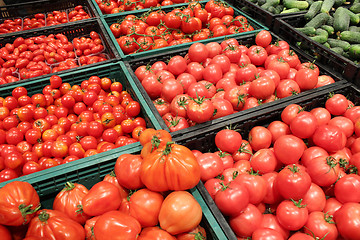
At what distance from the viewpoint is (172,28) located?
3.44m

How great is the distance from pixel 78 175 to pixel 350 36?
132 inches

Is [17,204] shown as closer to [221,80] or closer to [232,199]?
[232,199]

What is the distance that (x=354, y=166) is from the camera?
68.4 inches

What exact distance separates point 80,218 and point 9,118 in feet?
4.77

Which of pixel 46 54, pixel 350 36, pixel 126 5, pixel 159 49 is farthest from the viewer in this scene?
pixel 126 5

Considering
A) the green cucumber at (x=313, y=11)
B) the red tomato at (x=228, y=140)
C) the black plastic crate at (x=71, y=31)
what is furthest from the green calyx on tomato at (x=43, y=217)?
the green cucumber at (x=313, y=11)

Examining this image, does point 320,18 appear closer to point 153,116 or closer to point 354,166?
point 354,166

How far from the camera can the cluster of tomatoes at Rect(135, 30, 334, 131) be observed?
2170 millimetres

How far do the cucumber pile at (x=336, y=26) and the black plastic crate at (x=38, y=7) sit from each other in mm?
3168

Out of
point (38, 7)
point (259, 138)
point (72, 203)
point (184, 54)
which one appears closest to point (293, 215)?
point (259, 138)

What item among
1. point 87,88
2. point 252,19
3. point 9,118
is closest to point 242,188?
point 87,88

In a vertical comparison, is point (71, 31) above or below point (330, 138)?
above

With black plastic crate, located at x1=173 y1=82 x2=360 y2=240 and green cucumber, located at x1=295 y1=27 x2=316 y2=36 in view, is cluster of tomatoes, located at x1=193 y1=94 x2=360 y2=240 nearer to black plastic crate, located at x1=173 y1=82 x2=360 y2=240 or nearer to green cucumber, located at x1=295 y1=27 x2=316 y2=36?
black plastic crate, located at x1=173 y1=82 x2=360 y2=240

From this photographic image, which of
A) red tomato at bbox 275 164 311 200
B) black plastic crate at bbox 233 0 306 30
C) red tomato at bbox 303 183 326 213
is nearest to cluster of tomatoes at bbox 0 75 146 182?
red tomato at bbox 275 164 311 200
